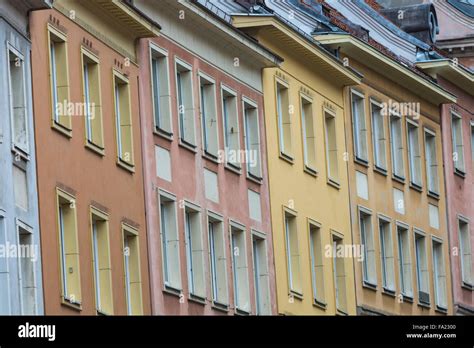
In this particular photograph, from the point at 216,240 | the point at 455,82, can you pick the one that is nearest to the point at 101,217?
the point at 216,240

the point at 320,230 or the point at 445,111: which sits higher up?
the point at 445,111

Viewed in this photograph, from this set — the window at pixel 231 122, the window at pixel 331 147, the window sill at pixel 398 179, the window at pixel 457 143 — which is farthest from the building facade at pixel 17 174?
the window at pixel 457 143

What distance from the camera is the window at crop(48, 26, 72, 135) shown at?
50938mm

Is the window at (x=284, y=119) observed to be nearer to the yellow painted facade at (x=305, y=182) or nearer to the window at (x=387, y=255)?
the yellow painted facade at (x=305, y=182)

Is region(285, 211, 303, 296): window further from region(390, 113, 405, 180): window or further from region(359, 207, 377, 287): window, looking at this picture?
region(390, 113, 405, 180): window

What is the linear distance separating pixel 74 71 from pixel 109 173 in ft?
7.70

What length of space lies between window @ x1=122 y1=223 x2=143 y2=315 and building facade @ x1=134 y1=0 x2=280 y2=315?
2.53 ft

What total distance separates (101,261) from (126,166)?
284 centimetres

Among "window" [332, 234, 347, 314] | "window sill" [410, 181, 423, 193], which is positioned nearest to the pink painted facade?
"window" [332, 234, 347, 314]

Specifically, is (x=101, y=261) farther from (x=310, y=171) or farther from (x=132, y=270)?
(x=310, y=171)

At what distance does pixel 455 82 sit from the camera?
80375 mm

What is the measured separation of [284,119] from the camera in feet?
218

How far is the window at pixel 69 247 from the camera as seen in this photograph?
5019 cm
